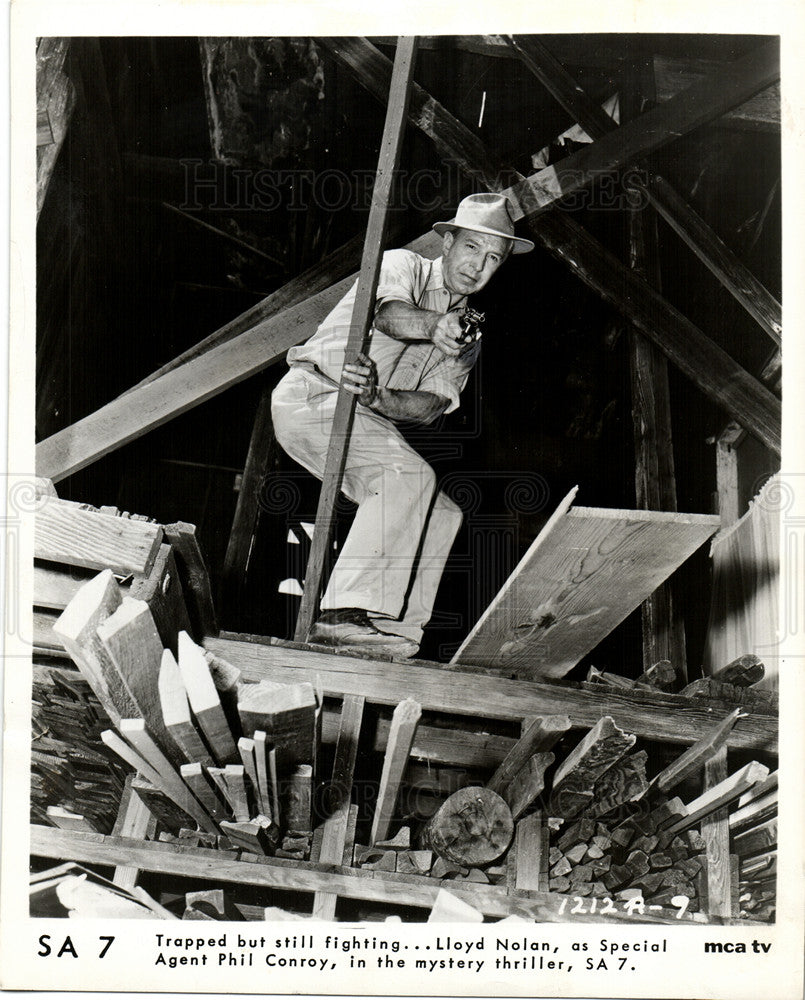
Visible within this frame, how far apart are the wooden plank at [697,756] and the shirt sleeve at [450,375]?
1.46 m

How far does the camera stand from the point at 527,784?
2.99m

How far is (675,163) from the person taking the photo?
12.2 ft

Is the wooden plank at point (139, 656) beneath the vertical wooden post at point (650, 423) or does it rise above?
beneath

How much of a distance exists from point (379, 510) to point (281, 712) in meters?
0.85

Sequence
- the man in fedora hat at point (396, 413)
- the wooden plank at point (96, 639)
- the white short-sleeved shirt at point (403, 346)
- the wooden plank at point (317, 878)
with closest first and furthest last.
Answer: the wooden plank at point (96, 639), the wooden plank at point (317, 878), the man in fedora hat at point (396, 413), the white short-sleeved shirt at point (403, 346)

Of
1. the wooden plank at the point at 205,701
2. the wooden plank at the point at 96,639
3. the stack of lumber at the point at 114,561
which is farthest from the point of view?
the stack of lumber at the point at 114,561

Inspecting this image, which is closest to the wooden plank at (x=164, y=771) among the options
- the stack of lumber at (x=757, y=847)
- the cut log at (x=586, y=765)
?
the cut log at (x=586, y=765)

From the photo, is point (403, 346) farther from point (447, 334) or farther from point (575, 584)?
point (575, 584)

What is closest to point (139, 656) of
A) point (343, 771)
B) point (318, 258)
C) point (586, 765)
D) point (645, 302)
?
point (343, 771)

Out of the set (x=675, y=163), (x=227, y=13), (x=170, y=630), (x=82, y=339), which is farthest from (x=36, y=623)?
(x=675, y=163)

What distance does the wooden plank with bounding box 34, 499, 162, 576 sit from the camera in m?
2.79

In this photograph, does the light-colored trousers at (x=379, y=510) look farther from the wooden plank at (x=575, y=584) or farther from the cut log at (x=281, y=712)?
the cut log at (x=281, y=712)

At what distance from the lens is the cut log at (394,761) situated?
9.27 feet

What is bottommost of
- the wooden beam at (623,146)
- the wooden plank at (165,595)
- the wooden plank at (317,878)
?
the wooden plank at (317,878)
